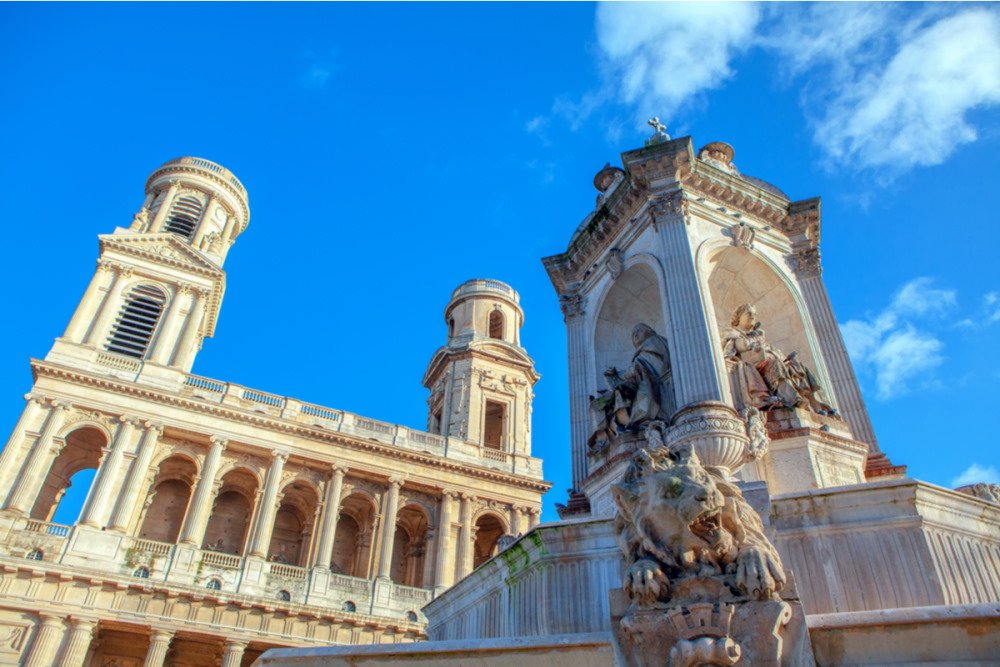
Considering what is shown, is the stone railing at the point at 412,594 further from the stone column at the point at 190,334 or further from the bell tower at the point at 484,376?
the stone column at the point at 190,334

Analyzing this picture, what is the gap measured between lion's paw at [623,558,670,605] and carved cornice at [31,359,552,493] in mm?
25892

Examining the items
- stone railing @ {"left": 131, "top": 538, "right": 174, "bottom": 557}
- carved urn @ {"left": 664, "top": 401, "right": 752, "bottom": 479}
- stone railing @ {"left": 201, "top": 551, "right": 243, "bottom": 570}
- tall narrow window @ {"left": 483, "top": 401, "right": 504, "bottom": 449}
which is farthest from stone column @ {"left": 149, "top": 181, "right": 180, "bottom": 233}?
carved urn @ {"left": 664, "top": 401, "right": 752, "bottom": 479}

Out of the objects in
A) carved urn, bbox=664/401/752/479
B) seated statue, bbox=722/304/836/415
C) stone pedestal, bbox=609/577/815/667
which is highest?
seated statue, bbox=722/304/836/415

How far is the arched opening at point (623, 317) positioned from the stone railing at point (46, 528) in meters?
21.6

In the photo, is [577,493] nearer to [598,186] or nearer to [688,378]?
[688,378]

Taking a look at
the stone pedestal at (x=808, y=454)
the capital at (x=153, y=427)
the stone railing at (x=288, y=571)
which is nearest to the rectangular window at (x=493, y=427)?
the stone railing at (x=288, y=571)

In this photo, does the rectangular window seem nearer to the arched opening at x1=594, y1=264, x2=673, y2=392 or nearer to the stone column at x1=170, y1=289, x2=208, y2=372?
the stone column at x1=170, y1=289, x2=208, y2=372

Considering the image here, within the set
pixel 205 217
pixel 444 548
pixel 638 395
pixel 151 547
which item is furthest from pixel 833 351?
pixel 205 217

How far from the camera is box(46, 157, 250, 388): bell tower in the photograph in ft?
85.5

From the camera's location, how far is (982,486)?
543 centimetres

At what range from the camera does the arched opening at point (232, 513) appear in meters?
27.0

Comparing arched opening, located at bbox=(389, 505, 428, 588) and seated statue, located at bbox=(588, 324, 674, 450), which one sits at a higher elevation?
arched opening, located at bbox=(389, 505, 428, 588)

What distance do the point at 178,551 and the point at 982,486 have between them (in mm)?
24213

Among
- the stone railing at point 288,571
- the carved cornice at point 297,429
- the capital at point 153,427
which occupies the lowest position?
the stone railing at point 288,571
